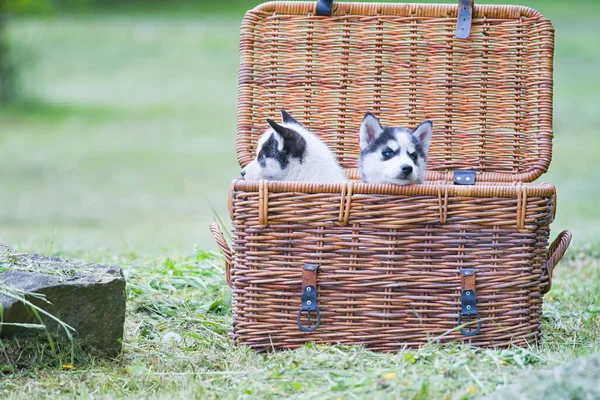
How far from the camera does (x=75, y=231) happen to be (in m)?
9.09

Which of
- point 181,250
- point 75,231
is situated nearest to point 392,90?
point 181,250

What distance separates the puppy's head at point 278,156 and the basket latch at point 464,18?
1.35 metres

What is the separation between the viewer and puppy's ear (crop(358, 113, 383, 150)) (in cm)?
415

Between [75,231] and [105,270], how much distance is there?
5537 millimetres

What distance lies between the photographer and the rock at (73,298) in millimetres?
3521

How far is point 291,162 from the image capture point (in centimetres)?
418

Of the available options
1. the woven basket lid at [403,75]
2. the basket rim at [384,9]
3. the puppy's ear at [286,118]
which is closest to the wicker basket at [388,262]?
the puppy's ear at [286,118]

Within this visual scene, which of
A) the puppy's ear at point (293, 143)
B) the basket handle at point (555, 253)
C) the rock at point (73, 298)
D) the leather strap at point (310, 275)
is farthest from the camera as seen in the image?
the puppy's ear at point (293, 143)

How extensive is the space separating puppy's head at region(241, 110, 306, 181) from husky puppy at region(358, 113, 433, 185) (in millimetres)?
352

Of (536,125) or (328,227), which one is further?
(536,125)

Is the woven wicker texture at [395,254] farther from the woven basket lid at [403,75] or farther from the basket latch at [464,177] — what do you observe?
the woven basket lid at [403,75]

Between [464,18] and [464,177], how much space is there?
1.03 meters

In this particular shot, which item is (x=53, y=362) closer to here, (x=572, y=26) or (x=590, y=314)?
(x=590, y=314)

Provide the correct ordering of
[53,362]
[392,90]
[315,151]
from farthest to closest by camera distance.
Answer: [392,90] < [315,151] < [53,362]
